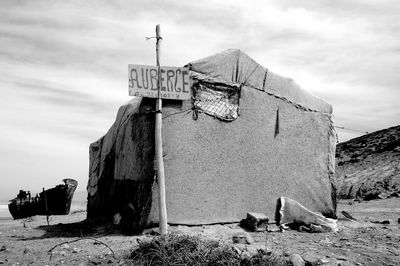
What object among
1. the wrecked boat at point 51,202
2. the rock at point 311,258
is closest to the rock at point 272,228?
the rock at point 311,258

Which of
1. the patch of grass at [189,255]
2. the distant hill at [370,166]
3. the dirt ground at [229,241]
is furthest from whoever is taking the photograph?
the distant hill at [370,166]

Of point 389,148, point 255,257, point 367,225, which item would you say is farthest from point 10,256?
point 389,148

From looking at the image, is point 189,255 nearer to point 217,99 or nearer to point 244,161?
point 244,161

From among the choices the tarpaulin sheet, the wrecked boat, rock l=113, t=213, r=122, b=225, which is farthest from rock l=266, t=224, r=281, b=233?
the wrecked boat

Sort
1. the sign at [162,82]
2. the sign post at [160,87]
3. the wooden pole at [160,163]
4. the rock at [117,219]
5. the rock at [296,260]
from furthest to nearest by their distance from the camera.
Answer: the rock at [117,219] → the sign at [162,82] → the sign post at [160,87] → the wooden pole at [160,163] → the rock at [296,260]

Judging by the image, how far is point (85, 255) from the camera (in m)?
4.54

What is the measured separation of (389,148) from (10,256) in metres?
17.0

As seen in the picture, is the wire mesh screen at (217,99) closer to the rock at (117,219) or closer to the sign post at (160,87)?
the sign post at (160,87)

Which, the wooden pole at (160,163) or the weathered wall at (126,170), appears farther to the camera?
the weathered wall at (126,170)

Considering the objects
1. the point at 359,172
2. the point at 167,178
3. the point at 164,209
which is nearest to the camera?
the point at 164,209

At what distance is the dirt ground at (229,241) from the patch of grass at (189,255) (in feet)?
0.89

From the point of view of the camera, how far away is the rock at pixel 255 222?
5.88 meters

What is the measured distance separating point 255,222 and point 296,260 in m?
1.78

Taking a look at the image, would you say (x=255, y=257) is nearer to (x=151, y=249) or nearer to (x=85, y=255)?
(x=151, y=249)
